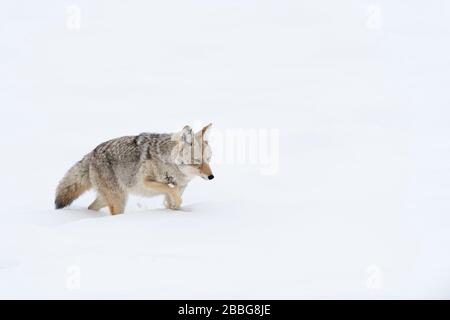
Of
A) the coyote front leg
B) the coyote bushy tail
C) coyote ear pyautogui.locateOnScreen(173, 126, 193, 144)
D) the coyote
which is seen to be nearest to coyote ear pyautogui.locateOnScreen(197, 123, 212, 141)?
the coyote

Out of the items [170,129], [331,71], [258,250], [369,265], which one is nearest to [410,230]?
[369,265]

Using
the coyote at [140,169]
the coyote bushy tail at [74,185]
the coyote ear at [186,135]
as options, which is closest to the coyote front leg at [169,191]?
the coyote at [140,169]

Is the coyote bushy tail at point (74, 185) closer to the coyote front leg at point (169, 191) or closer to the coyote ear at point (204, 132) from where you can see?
the coyote front leg at point (169, 191)

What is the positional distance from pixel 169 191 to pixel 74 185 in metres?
1.44

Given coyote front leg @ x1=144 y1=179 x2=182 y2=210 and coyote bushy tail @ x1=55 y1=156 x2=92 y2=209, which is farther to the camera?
coyote bushy tail @ x1=55 y1=156 x2=92 y2=209

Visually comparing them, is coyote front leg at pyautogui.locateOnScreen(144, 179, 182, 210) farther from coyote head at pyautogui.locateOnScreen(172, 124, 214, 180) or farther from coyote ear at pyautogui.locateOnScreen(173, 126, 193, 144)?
coyote ear at pyautogui.locateOnScreen(173, 126, 193, 144)

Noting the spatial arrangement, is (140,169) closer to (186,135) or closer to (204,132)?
(186,135)

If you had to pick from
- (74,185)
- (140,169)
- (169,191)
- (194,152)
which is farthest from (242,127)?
(194,152)

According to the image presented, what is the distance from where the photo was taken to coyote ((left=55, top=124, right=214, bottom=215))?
8.23 meters

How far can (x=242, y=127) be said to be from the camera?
13914mm

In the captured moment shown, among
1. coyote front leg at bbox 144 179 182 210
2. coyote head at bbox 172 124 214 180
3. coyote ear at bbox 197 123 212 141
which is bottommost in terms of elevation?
coyote front leg at bbox 144 179 182 210

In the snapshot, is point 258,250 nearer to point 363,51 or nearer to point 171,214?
point 171,214

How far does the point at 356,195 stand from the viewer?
27.4 feet

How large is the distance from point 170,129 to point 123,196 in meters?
5.04
